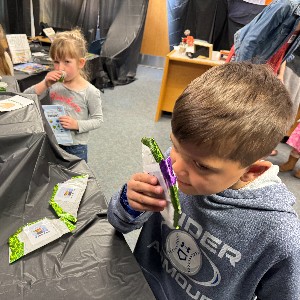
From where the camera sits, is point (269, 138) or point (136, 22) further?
point (136, 22)

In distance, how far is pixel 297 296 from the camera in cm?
58

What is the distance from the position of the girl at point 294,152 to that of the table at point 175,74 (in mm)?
1039

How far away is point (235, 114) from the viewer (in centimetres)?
50

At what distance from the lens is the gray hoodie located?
0.58 metres

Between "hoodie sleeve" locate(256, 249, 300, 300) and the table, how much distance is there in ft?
8.31

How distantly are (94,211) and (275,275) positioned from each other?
53 centimetres

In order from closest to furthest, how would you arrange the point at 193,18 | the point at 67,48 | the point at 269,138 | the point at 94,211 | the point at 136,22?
the point at 269,138, the point at 94,211, the point at 67,48, the point at 136,22, the point at 193,18

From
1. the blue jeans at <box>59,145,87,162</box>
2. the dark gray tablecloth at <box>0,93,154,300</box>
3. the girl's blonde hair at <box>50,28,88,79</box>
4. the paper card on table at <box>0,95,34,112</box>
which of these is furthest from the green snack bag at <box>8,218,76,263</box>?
the girl's blonde hair at <box>50,28,88,79</box>

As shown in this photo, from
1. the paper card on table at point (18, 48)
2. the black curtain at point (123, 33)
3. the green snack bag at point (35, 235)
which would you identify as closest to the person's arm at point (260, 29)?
the green snack bag at point (35, 235)

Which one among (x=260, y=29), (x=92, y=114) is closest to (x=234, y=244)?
(x=92, y=114)

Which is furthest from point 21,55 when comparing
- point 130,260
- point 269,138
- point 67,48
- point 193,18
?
point 193,18

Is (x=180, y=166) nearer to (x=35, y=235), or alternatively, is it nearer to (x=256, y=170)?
(x=256, y=170)

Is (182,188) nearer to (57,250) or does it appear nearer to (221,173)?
(221,173)

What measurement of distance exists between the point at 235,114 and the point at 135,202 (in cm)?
26
